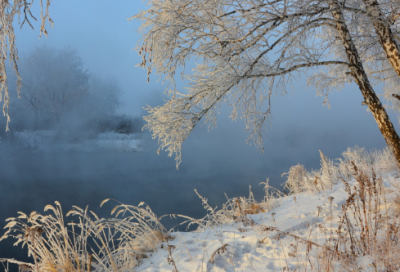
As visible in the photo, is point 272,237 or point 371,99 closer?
point 272,237

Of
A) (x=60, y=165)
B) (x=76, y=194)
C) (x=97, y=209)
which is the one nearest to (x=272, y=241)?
(x=97, y=209)

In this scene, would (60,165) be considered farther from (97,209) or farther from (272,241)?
(272,241)

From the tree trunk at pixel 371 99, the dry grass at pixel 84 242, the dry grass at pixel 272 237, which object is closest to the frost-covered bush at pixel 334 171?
the tree trunk at pixel 371 99

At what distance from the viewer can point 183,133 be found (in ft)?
15.5

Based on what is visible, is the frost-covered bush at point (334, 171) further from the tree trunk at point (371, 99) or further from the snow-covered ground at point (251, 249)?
the snow-covered ground at point (251, 249)

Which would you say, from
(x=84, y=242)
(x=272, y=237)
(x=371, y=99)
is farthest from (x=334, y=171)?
(x=84, y=242)

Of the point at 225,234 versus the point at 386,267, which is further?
the point at 225,234

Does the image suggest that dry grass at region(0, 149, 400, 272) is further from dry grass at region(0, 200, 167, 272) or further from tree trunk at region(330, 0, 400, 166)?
tree trunk at region(330, 0, 400, 166)

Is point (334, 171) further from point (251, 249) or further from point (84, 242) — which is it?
point (84, 242)

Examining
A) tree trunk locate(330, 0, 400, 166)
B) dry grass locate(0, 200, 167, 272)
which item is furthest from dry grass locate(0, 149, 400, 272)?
tree trunk locate(330, 0, 400, 166)

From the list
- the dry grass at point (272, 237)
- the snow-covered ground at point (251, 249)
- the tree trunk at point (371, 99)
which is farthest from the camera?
the tree trunk at point (371, 99)

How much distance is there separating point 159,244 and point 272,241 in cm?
165

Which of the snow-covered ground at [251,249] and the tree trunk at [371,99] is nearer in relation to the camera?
the snow-covered ground at [251,249]

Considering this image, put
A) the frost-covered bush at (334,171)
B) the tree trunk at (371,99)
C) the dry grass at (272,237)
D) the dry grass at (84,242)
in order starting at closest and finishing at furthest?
1. the dry grass at (272,237)
2. the dry grass at (84,242)
3. the tree trunk at (371,99)
4. the frost-covered bush at (334,171)
